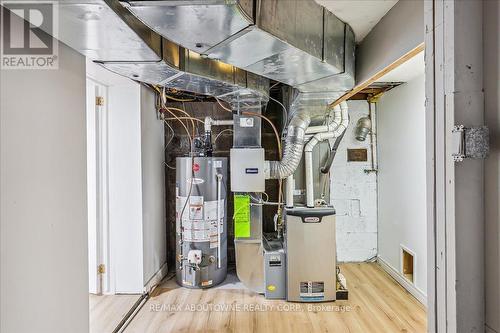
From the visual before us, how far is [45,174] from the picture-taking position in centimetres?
140

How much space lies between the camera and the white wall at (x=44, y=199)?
119 centimetres

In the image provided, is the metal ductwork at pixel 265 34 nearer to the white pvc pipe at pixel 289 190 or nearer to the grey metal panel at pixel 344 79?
the grey metal panel at pixel 344 79

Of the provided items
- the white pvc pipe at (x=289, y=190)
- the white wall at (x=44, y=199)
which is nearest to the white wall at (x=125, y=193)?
the white wall at (x=44, y=199)

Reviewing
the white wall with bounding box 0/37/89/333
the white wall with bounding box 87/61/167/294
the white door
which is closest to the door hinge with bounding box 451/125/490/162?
the white wall with bounding box 0/37/89/333

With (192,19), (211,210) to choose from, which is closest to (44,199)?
(192,19)

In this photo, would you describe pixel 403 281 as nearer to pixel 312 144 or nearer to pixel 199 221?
pixel 312 144

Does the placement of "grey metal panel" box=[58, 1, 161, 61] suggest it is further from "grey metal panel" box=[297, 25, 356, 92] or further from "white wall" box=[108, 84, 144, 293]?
"grey metal panel" box=[297, 25, 356, 92]

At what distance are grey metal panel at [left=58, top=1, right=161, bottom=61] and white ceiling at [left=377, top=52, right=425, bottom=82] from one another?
193 cm

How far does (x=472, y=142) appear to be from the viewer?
2.00 feet

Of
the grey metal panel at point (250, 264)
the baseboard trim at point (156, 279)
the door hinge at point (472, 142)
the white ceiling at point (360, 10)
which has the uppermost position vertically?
the white ceiling at point (360, 10)

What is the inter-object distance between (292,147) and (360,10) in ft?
4.12

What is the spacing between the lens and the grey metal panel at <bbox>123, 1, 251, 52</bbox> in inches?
42.8

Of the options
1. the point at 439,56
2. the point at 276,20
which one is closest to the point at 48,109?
the point at 276,20

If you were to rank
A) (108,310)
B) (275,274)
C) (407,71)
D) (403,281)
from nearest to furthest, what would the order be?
(108,310)
(407,71)
(275,274)
(403,281)
